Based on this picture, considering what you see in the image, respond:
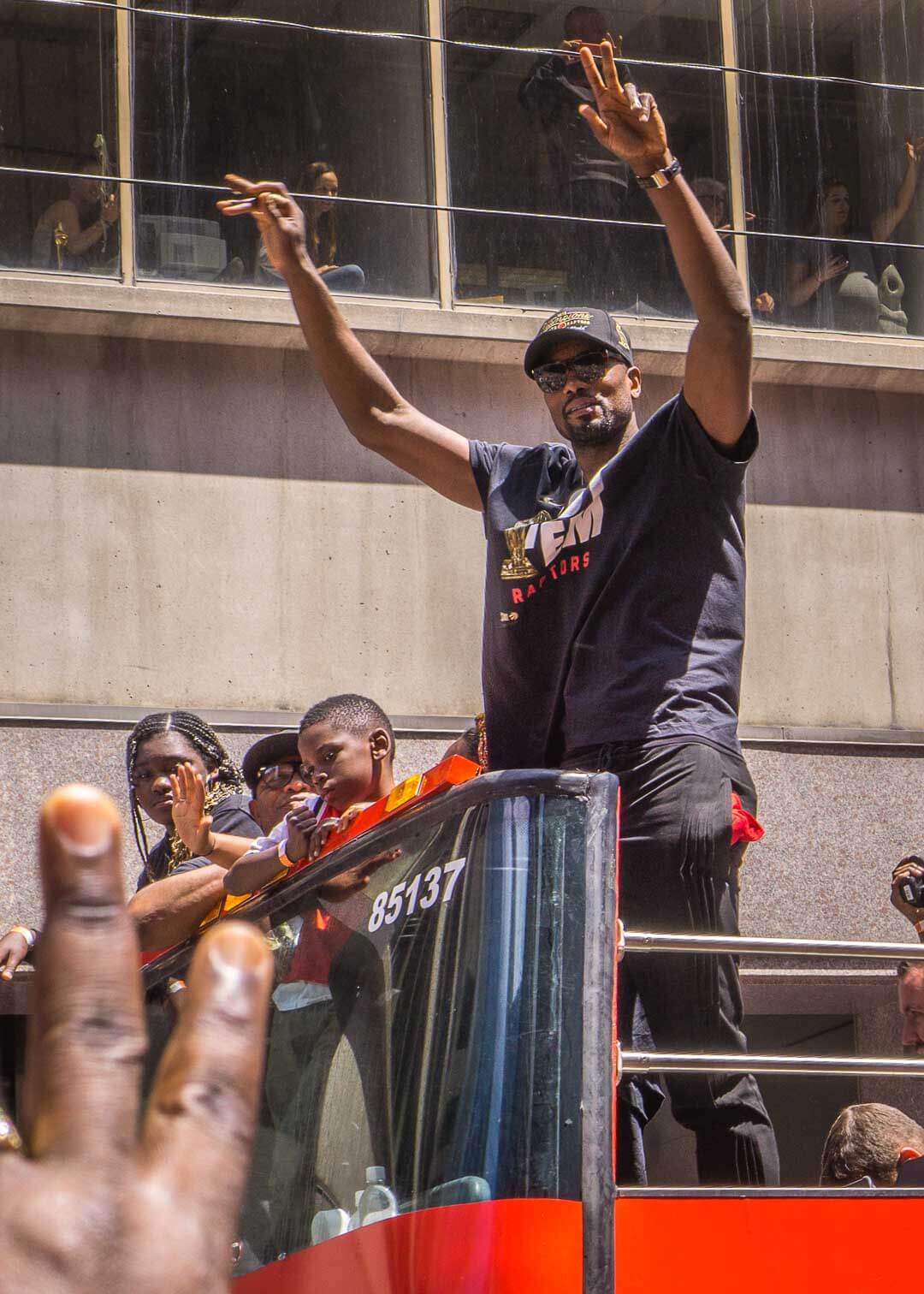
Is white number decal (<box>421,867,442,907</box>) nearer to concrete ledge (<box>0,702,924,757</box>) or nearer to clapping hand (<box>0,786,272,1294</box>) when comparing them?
clapping hand (<box>0,786,272,1294</box>)

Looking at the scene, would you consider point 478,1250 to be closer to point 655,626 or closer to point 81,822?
point 655,626

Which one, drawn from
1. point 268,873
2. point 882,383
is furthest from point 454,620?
point 268,873

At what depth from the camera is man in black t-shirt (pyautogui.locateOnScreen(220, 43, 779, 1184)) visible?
3117 millimetres

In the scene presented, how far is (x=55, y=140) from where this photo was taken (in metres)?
8.47

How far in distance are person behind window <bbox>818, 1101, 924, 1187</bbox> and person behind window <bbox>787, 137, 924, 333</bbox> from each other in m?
6.12

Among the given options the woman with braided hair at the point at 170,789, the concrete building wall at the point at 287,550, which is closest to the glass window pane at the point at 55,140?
the concrete building wall at the point at 287,550

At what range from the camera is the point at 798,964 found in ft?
27.7

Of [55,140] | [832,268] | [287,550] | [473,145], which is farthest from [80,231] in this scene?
[832,268]

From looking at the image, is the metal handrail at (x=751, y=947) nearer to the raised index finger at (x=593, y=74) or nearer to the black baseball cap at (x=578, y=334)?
the black baseball cap at (x=578, y=334)

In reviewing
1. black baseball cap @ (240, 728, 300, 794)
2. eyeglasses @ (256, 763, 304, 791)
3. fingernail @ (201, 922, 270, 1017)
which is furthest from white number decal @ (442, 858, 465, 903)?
black baseball cap @ (240, 728, 300, 794)

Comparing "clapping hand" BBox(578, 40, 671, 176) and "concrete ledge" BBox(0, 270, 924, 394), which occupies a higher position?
"concrete ledge" BBox(0, 270, 924, 394)

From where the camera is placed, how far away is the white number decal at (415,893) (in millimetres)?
2826

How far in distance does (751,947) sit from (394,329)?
6254 mm

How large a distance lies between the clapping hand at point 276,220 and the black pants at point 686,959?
1.30 meters
